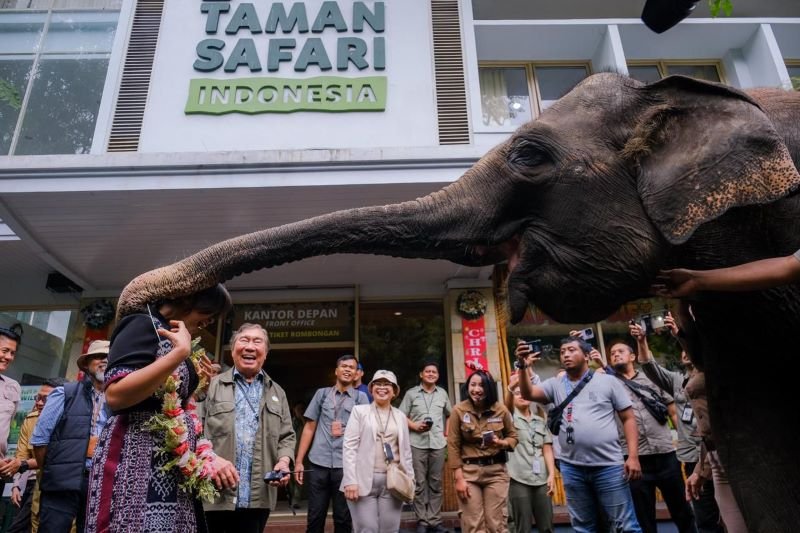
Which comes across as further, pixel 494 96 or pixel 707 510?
pixel 494 96

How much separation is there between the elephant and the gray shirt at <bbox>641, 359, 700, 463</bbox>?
3.84 meters

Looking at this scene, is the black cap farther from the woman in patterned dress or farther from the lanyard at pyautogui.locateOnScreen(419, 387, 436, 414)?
the lanyard at pyautogui.locateOnScreen(419, 387, 436, 414)

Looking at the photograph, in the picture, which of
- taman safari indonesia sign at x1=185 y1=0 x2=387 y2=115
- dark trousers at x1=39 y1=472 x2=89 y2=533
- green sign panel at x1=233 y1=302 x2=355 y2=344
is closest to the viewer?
dark trousers at x1=39 y1=472 x2=89 y2=533

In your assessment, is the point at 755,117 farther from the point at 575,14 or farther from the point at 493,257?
the point at 575,14

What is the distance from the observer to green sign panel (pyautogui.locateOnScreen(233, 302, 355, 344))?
9.88 metres

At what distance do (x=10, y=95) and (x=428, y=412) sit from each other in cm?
948

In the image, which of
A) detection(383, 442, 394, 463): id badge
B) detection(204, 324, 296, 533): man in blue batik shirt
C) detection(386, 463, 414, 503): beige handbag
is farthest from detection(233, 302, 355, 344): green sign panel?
detection(204, 324, 296, 533): man in blue batik shirt

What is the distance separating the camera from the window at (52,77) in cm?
970

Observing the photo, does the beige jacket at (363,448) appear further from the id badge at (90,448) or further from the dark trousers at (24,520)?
the dark trousers at (24,520)

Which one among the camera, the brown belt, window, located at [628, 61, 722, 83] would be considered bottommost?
the camera

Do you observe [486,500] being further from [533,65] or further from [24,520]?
[533,65]

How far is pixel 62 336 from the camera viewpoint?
10.0 m

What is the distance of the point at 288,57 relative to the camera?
9.75 m

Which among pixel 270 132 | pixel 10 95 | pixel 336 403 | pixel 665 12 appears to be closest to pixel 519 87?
pixel 270 132
